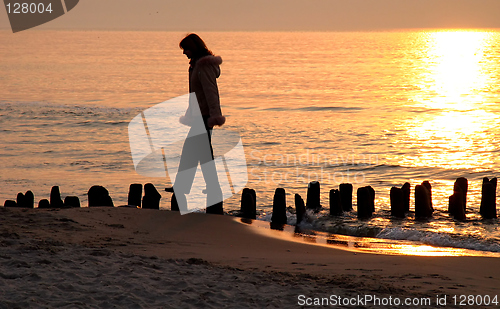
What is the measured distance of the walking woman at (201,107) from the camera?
684cm

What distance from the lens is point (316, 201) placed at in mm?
8734

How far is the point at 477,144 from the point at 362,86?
22.6 meters

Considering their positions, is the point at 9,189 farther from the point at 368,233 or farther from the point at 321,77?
the point at 321,77

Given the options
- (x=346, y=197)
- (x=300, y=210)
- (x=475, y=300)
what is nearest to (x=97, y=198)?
(x=300, y=210)

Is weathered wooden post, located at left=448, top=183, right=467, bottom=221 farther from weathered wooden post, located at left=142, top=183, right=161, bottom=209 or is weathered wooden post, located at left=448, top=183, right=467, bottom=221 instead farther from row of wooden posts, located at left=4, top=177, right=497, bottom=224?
weathered wooden post, located at left=142, top=183, right=161, bottom=209

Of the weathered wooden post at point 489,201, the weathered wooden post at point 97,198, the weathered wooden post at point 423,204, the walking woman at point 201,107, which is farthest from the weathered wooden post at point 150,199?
the weathered wooden post at point 489,201

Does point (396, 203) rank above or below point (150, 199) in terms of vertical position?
below

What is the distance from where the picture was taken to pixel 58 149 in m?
16.5

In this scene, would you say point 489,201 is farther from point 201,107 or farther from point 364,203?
point 201,107

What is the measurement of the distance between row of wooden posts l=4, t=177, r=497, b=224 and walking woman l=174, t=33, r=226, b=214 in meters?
1.26

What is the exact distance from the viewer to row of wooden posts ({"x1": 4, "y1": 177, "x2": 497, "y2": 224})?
816 centimetres

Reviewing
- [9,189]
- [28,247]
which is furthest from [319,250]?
[9,189]

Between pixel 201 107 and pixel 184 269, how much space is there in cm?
277

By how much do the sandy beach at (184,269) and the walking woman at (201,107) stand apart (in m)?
0.89
